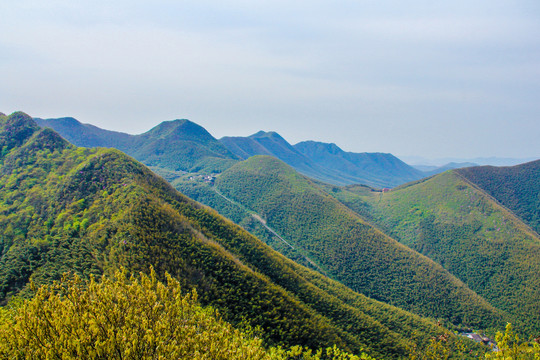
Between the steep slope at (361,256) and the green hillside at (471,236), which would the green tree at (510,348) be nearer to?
the steep slope at (361,256)

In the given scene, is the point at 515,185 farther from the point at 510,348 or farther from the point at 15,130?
the point at 15,130

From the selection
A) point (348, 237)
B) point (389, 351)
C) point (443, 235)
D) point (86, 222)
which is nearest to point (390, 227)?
point (443, 235)

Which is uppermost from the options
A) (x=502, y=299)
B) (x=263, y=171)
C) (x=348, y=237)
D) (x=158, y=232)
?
(x=263, y=171)

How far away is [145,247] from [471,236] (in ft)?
350

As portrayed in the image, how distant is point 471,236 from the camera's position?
316ft

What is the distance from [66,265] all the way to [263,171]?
113m

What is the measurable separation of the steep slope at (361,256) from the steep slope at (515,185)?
94.5 meters

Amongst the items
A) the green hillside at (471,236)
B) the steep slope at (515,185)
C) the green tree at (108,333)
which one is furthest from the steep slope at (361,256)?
the steep slope at (515,185)

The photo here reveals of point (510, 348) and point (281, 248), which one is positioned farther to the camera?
point (281, 248)

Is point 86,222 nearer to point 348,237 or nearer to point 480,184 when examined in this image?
point 348,237

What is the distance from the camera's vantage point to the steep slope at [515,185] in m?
140

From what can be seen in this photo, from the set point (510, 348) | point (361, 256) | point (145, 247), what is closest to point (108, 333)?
point (510, 348)

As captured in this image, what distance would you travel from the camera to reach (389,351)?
44.2 meters

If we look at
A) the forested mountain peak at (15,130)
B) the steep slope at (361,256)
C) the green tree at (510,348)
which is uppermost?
the forested mountain peak at (15,130)
